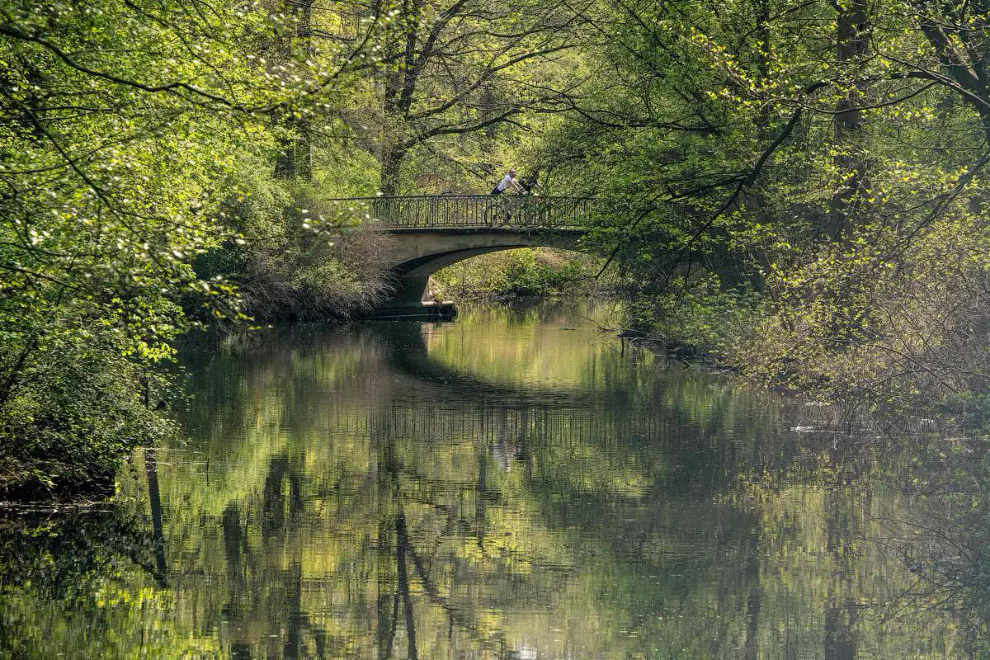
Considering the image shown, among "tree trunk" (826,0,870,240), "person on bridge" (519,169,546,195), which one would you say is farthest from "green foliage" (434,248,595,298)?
"tree trunk" (826,0,870,240)

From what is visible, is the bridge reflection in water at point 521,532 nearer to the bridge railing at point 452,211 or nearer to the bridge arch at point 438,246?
the bridge railing at point 452,211

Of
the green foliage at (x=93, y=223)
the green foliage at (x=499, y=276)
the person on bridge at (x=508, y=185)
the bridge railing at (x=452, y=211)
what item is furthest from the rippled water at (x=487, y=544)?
the green foliage at (x=499, y=276)

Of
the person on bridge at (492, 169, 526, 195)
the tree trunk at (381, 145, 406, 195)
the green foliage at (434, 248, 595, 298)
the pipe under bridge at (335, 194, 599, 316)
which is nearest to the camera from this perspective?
the person on bridge at (492, 169, 526, 195)

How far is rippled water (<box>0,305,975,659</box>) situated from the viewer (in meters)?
7.88

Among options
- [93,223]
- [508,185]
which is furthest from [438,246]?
[93,223]

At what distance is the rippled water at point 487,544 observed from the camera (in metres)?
7.88

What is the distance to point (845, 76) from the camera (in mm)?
12062

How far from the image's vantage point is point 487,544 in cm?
1013

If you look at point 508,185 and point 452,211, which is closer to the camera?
point 508,185

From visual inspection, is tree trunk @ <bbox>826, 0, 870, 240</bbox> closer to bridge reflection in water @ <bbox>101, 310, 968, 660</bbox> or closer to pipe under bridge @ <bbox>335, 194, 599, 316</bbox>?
bridge reflection in water @ <bbox>101, 310, 968, 660</bbox>

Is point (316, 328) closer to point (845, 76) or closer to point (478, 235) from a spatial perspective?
point (478, 235)

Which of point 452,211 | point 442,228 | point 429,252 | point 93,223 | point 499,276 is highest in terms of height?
point 452,211

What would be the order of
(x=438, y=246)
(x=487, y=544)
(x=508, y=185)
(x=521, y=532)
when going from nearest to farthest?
(x=487, y=544) → (x=521, y=532) → (x=508, y=185) → (x=438, y=246)

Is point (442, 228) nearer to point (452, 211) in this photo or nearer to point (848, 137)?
point (452, 211)
